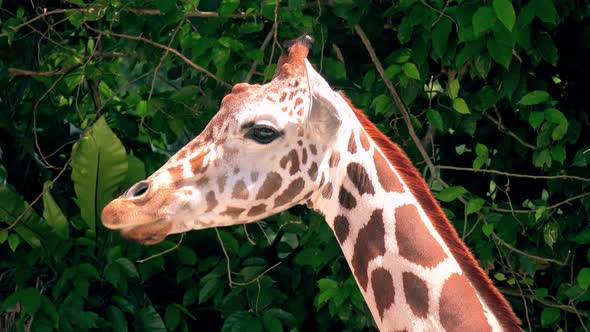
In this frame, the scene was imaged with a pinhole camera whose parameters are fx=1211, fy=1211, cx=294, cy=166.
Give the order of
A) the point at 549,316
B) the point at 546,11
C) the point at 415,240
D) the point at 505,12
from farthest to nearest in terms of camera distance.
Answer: the point at 549,316 < the point at 546,11 < the point at 505,12 < the point at 415,240

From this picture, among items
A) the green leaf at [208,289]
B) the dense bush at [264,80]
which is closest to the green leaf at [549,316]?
the dense bush at [264,80]

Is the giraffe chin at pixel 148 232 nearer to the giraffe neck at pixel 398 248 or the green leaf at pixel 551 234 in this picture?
the giraffe neck at pixel 398 248

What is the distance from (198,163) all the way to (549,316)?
2354 mm

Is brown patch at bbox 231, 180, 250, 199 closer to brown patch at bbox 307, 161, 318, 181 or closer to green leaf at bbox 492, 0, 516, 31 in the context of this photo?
brown patch at bbox 307, 161, 318, 181

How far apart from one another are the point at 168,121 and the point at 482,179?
4.77ft

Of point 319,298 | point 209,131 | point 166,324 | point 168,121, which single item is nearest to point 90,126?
point 168,121

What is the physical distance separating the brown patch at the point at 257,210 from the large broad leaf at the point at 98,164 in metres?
2.31

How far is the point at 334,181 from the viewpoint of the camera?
11.0ft

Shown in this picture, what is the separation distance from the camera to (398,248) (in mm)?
3254

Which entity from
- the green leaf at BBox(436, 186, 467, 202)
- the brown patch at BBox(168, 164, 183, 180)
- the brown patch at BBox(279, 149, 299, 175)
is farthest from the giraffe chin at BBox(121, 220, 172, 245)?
the green leaf at BBox(436, 186, 467, 202)

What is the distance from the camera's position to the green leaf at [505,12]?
438 centimetres

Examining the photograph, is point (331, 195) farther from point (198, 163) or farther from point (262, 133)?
point (198, 163)

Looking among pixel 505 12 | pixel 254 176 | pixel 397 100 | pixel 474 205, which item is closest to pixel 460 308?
pixel 254 176

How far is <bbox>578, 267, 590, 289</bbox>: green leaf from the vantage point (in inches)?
190
